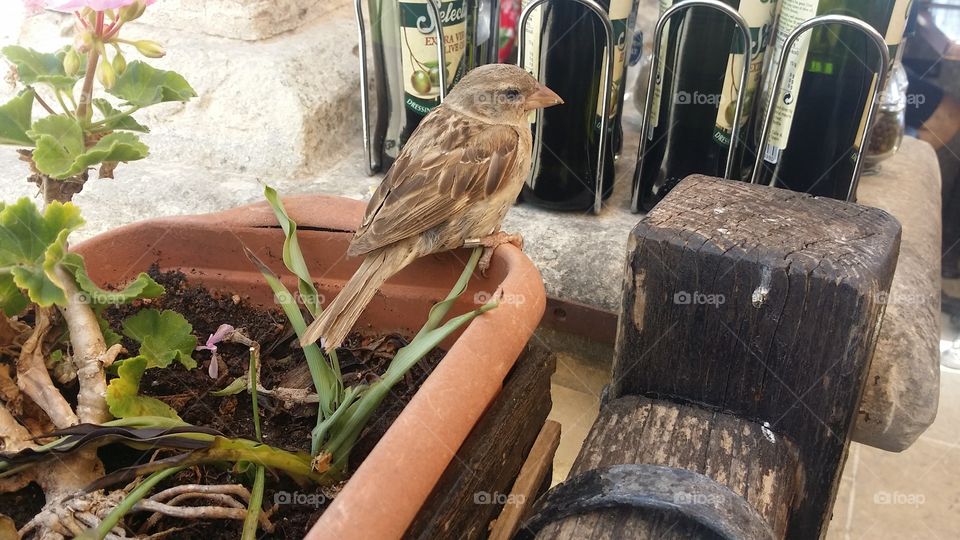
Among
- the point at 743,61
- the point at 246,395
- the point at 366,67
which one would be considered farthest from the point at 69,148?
the point at 743,61

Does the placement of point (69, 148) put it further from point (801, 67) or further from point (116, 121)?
point (801, 67)

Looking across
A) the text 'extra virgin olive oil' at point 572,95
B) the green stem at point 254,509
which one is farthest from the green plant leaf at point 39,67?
the text 'extra virgin olive oil' at point 572,95

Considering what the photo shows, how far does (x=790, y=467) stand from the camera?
2.58 ft

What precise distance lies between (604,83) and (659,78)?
0.13 m

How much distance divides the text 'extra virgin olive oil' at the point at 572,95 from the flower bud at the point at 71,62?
2.67 feet

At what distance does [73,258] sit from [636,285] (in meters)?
0.57

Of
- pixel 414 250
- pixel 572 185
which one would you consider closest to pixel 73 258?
pixel 414 250

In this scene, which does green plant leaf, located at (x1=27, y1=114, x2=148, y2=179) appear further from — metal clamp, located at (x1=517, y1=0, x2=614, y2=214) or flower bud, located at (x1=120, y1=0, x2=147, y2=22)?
metal clamp, located at (x1=517, y1=0, x2=614, y2=214)

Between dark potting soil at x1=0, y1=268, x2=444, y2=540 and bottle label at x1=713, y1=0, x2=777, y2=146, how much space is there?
0.80 m

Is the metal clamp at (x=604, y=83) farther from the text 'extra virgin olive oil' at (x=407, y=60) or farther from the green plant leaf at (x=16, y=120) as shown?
the green plant leaf at (x=16, y=120)

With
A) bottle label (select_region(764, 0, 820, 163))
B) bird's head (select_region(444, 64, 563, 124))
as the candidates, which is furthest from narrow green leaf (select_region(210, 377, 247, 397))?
bottle label (select_region(764, 0, 820, 163))

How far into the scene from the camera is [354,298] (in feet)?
2.93

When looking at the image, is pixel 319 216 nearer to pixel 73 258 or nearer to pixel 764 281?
pixel 73 258

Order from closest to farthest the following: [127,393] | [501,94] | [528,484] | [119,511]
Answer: [119,511] < [127,393] < [528,484] < [501,94]
